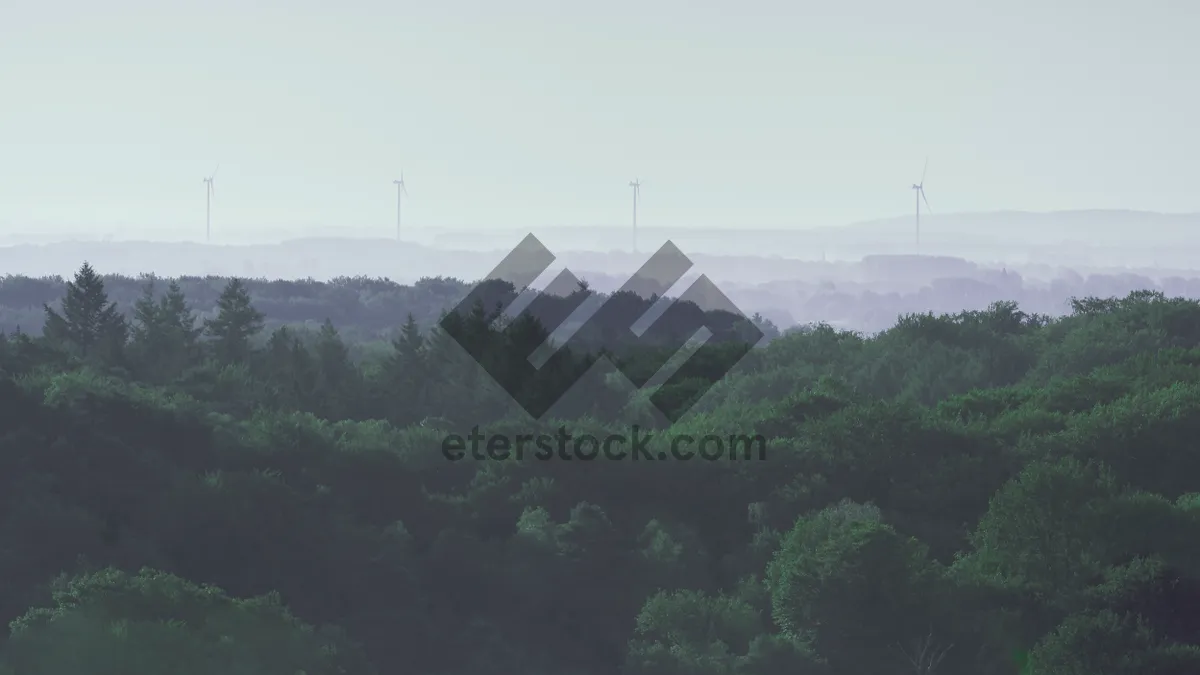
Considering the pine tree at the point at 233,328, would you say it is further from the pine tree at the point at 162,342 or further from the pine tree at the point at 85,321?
the pine tree at the point at 85,321

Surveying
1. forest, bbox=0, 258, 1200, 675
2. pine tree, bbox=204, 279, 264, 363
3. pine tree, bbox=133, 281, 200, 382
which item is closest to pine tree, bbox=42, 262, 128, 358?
pine tree, bbox=133, 281, 200, 382

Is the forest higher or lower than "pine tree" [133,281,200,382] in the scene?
lower

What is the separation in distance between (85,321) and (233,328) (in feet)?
33.4

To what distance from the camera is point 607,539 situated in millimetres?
57156

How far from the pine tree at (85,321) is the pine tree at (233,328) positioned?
20.1 ft

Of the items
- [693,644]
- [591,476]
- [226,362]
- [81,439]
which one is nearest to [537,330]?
[226,362]

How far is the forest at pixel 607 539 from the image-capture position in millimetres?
45000

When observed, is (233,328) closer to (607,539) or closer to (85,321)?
(85,321)

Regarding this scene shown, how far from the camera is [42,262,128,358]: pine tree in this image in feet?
305

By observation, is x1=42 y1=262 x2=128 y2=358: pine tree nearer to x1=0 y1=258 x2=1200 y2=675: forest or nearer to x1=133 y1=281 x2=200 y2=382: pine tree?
x1=133 y1=281 x2=200 y2=382: pine tree

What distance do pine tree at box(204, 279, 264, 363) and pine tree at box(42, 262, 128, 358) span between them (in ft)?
20.1

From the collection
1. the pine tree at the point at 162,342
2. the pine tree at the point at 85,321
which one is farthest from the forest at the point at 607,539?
the pine tree at the point at 85,321

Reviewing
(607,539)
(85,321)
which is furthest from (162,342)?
(607,539)

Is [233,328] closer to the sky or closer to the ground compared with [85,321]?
closer to the ground
